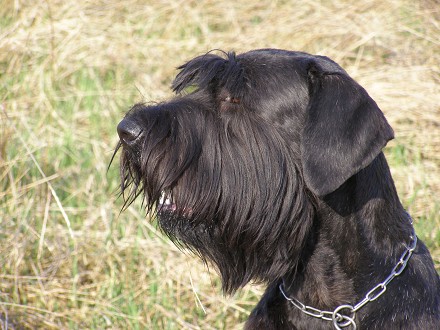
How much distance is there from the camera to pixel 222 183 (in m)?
2.86

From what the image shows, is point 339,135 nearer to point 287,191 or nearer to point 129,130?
point 287,191

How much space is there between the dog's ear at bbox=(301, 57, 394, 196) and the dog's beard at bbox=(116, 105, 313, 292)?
0.53ft

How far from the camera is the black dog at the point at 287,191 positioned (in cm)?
279

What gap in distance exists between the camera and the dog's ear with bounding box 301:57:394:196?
270cm

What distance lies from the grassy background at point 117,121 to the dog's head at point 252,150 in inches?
35.3

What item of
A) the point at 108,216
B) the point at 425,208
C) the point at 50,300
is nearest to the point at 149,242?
the point at 108,216

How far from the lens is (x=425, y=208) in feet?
16.0

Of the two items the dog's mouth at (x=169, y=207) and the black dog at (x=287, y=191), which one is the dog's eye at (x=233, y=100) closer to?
the black dog at (x=287, y=191)

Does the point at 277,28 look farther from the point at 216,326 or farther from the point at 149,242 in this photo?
the point at 216,326

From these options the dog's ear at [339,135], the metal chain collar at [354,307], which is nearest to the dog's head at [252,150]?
the dog's ear at [339,135]

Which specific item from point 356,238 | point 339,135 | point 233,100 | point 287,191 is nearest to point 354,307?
point 356,238

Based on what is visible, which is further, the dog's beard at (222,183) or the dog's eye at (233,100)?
the dog's eye at (233,100)

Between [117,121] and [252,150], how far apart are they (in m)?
3.45

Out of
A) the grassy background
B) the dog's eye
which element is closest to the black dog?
the dog's eye
